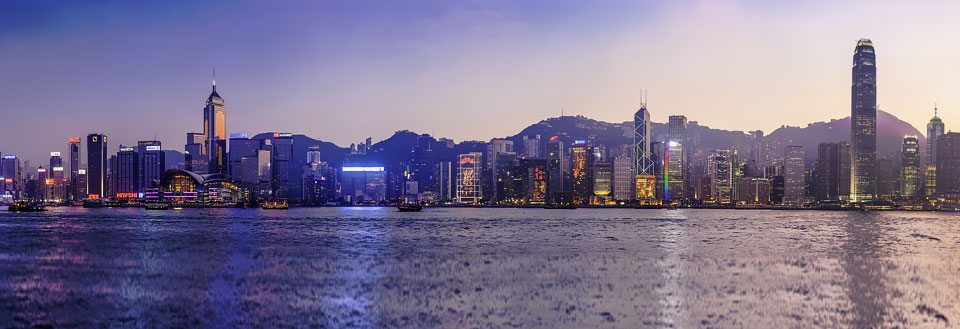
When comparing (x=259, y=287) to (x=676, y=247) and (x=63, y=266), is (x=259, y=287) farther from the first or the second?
(x=676, y=247)

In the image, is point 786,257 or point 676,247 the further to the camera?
point 676,247

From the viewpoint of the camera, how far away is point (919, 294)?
3709 centimetres

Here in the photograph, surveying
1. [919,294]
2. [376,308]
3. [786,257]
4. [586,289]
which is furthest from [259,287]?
[786,257]

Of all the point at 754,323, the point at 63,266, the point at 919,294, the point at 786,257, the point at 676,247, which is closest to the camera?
the point at 754,323

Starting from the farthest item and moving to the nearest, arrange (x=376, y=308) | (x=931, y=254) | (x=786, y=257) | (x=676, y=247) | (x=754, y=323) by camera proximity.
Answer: (x=676, y=247) → (x=931, y=254) → (x=786, y=257) → (x=376, y=308) → (x=754, y=323)

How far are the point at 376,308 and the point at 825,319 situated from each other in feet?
53.6

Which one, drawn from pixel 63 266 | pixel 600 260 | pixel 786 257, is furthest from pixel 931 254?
pixel 63 266

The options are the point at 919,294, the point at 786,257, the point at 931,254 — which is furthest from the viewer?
the point at 931,254

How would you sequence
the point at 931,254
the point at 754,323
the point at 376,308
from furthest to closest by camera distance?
the point at 931,254, the point at 376,308, the point at 754,323

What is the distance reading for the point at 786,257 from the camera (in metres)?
59.3

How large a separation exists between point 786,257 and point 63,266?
47.9m

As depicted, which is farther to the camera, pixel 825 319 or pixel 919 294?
pixel 919 294

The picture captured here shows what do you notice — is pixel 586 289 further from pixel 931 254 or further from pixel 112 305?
pixel 931 254

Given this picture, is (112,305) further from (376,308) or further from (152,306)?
(376,308)
